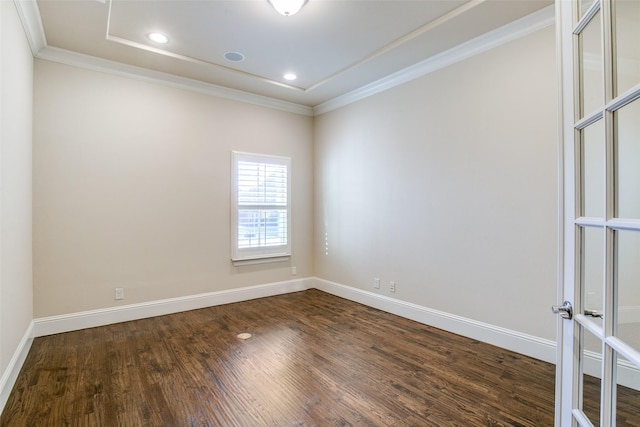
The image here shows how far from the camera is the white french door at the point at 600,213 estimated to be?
0.86 meters

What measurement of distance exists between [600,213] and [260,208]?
4121 mm

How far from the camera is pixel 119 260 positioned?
365 centimetres

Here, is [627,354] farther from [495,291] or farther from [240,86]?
[240,86]

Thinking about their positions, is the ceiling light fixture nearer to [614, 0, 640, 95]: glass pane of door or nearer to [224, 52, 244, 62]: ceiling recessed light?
[224, 52, 244, 62]: ceiling recessed light

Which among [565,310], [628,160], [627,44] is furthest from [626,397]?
[627,44]

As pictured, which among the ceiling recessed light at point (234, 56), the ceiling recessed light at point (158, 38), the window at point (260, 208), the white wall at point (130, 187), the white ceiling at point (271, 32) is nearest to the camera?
the white ceiling at point (271, 32)

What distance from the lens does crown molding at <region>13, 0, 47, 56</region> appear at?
2430 millimetres

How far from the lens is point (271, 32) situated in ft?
9.84

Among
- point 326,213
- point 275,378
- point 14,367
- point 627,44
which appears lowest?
point 275,378

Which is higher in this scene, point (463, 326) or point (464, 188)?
point (464, 188)

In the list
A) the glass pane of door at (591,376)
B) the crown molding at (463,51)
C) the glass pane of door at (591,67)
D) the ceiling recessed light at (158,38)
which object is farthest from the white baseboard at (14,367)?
the crown molding at (463,51)

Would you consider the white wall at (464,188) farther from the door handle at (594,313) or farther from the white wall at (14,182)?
the white wall at (14,182)

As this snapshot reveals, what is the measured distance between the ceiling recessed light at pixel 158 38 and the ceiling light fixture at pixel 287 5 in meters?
1.30

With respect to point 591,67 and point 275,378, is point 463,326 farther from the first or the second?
point 591,67
